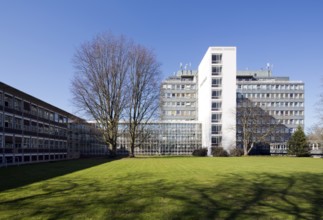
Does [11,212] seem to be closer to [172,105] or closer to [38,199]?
[38,199]

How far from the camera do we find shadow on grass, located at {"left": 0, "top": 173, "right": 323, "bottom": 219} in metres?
7.46

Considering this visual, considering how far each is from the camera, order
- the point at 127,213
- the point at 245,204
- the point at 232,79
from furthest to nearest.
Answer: the point at 232,79
the point at 245,204
the point at 127,213

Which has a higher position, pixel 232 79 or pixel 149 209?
pixel 232 79

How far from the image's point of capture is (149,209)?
8070mm

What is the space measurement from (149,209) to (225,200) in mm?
2843

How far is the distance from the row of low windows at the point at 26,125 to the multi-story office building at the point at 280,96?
2506 inches

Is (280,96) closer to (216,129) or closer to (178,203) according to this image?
(216,129)

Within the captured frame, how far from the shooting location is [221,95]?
219ft

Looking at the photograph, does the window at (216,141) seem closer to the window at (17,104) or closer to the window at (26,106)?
the window at (26,106)

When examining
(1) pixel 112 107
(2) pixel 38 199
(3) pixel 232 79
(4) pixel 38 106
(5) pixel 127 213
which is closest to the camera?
(5) pixel 127 213

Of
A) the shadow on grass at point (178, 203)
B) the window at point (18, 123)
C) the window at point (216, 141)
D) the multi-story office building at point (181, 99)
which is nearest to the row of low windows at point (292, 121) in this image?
the multi-story office building at point (181, 99)

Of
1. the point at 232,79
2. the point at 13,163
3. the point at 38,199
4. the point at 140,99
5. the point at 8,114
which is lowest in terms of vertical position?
the point at 13,163

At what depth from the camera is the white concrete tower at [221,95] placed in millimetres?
65688

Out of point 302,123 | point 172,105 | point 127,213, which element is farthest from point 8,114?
point 302,123
